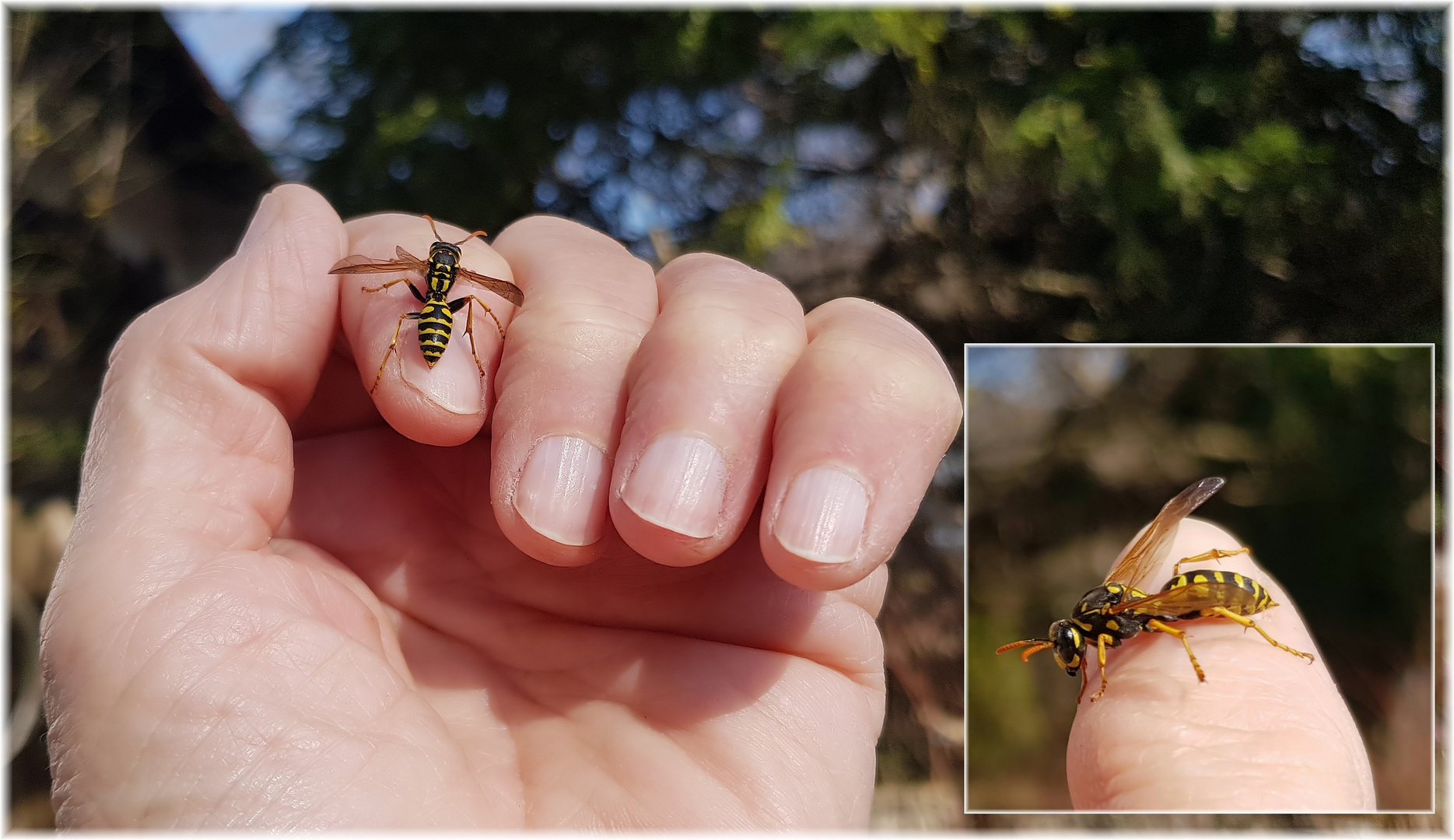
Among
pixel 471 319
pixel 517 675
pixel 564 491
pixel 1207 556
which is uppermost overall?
pixel 471 319

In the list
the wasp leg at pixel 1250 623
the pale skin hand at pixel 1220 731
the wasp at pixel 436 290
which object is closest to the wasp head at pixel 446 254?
the wasp at pixel 436 290

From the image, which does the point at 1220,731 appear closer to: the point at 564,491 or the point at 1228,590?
the point at 1228,590

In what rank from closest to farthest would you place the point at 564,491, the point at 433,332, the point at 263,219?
the point at 564,491 < the point at 433,332 < the point at 263,219

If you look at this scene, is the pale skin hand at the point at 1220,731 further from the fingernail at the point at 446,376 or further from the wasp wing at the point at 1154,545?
the fingernail at the point at 446,376

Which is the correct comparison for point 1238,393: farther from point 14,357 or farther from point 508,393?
point 14,357

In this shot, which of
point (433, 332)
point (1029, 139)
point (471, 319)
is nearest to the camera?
point (433, 332)

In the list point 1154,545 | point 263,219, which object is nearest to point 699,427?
point 263,219

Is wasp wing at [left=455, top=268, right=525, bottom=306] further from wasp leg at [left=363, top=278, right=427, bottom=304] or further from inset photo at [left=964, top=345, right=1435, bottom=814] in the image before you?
inset photo at [left=964, top=345, right=1435, bottom=814]

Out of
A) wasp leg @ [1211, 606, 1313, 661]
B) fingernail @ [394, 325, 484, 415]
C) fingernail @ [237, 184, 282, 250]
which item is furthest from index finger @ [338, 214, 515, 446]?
wasp leg @ [1211, 606, 1313, 661]
